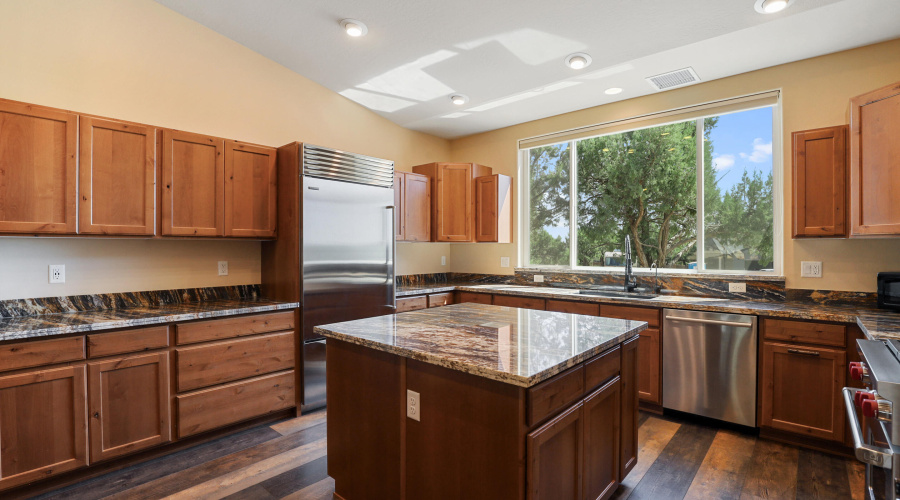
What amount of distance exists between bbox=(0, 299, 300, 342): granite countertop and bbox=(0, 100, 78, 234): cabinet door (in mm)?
522

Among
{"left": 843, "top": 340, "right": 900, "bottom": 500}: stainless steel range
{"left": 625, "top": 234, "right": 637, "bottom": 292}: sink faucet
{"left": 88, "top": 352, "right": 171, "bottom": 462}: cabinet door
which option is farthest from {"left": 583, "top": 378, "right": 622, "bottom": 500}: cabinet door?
{"left": 88, "top": 352, "right": 171, "bottom": 462}: cabinet door

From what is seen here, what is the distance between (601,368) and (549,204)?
3.09 meters

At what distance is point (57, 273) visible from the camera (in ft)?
8.82

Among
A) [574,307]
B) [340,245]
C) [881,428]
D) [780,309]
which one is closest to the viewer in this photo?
→ [881,428]

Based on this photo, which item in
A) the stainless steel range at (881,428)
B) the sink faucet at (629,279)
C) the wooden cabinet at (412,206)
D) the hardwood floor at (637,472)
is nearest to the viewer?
the stainless steel range at (881,428)

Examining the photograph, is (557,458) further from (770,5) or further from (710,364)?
(770,5)

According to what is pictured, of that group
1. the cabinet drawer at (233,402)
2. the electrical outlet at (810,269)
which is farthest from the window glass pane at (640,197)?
the cabinet drawer at (233,402)

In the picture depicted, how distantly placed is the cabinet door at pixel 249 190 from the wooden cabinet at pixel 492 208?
7.13 ft

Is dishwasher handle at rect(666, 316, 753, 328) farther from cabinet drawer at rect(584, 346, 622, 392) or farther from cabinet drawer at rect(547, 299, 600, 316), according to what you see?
cabinet drawer at rect(584, 346, 622, 392)

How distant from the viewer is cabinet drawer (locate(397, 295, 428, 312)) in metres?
4.03

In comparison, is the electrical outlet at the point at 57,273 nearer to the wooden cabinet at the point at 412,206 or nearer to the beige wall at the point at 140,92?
the beige wall at the point at 140,92

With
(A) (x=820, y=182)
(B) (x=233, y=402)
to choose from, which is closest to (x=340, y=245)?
(B) (x=233, y=402)

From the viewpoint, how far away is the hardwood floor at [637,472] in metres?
2.21

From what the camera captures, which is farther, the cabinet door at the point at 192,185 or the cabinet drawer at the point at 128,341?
the cabinet door at the point at 192,185
